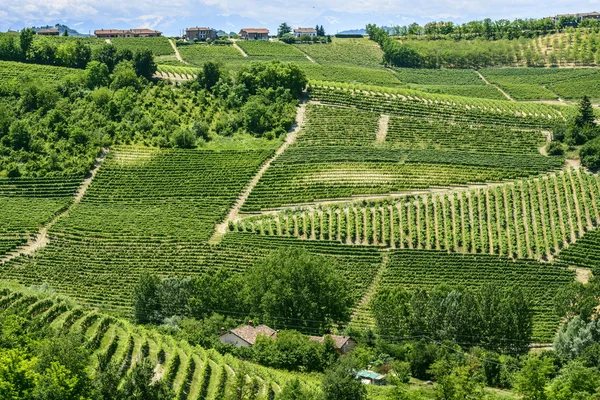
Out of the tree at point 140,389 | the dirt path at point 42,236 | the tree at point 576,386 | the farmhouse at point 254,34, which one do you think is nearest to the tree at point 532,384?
the tree at point 576,386

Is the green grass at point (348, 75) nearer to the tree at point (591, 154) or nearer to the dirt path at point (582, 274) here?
the tree at point (591, 154)

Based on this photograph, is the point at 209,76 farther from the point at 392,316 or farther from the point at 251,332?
the point at 392,316

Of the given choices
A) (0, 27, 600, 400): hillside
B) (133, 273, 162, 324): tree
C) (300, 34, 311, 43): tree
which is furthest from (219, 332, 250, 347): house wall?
(300, 34, 311, 43): tree

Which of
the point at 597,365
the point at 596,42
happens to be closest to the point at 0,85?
the point at 597,365

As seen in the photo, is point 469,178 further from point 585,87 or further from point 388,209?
point 585,87

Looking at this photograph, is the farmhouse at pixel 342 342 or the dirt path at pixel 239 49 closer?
the farmhouse at pixel 342 342

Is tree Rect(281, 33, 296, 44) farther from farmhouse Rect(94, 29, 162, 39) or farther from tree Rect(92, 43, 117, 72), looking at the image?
tree Rect(92, 43, 117, 72)

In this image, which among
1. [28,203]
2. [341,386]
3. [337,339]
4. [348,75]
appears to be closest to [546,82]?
[348,75]
